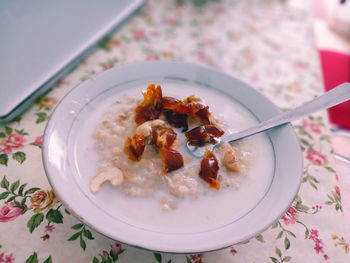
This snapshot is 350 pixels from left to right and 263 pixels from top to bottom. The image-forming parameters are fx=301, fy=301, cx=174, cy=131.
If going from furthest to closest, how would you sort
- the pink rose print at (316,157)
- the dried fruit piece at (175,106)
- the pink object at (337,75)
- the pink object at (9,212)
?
the pink object at (337,75), the pink rose print at (316,157), the dried fruit piece at (175,106), the pink object at (9,212)

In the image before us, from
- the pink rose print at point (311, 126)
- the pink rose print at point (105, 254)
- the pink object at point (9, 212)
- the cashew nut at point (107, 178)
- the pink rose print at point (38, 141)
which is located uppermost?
the cashew nut at point (107, 178)

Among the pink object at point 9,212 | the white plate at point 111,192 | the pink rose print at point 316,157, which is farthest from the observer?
A: the pink rose print at point 316,157

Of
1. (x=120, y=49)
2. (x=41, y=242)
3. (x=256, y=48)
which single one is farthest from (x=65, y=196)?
(x=256, y=48)

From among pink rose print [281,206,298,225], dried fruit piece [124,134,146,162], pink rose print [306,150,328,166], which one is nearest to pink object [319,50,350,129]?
pink rose print [306,150,328,166]

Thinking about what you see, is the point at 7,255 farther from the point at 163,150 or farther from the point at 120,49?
the point at 120,49

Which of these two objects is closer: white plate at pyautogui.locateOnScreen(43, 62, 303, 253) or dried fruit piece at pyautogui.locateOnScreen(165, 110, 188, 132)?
white plate at pyautogui.locateOnScreen(43, 62, 303, 253)

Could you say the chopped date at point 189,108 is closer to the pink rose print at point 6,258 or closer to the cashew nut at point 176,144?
the cashew nut at point 176,144

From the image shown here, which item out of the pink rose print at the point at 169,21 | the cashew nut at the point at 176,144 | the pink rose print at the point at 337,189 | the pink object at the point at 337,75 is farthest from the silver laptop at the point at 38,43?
the pink object at the point at 337,75

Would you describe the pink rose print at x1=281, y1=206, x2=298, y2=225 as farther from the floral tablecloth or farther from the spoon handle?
the spoon handle
